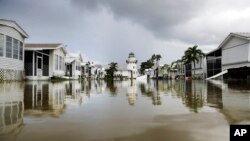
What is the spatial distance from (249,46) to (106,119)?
42.4 metres

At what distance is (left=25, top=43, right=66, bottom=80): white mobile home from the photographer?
40625mm

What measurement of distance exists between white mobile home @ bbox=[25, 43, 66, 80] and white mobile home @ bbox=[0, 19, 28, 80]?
303 centimetres

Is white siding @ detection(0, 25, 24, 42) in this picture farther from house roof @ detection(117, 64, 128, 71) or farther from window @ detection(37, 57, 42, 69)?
house roof @ detection(117, 64, 128, 71)

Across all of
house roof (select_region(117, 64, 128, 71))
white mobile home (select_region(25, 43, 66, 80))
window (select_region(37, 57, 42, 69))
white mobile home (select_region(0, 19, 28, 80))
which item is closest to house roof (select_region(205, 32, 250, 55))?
white mobile home (select_region(25, 43, 66, 80))

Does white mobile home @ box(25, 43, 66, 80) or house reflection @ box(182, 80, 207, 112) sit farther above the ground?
white mobile home @ box(25, 43, 66, 80)

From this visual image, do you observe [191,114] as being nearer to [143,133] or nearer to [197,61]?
[143,133]

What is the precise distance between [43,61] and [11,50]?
11096 millimetres

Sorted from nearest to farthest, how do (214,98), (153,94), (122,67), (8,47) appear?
(214,98)
(153,94)
(8,47)
(122,67)

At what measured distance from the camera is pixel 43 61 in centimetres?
4450

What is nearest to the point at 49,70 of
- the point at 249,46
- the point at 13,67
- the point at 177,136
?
the point at 13,67

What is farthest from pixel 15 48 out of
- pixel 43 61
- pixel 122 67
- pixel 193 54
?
pixel 122 67

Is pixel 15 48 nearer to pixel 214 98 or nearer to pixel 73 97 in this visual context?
pixel 73 97

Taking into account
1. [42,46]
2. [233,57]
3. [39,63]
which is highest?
[42,46]

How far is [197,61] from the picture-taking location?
3012 inches
